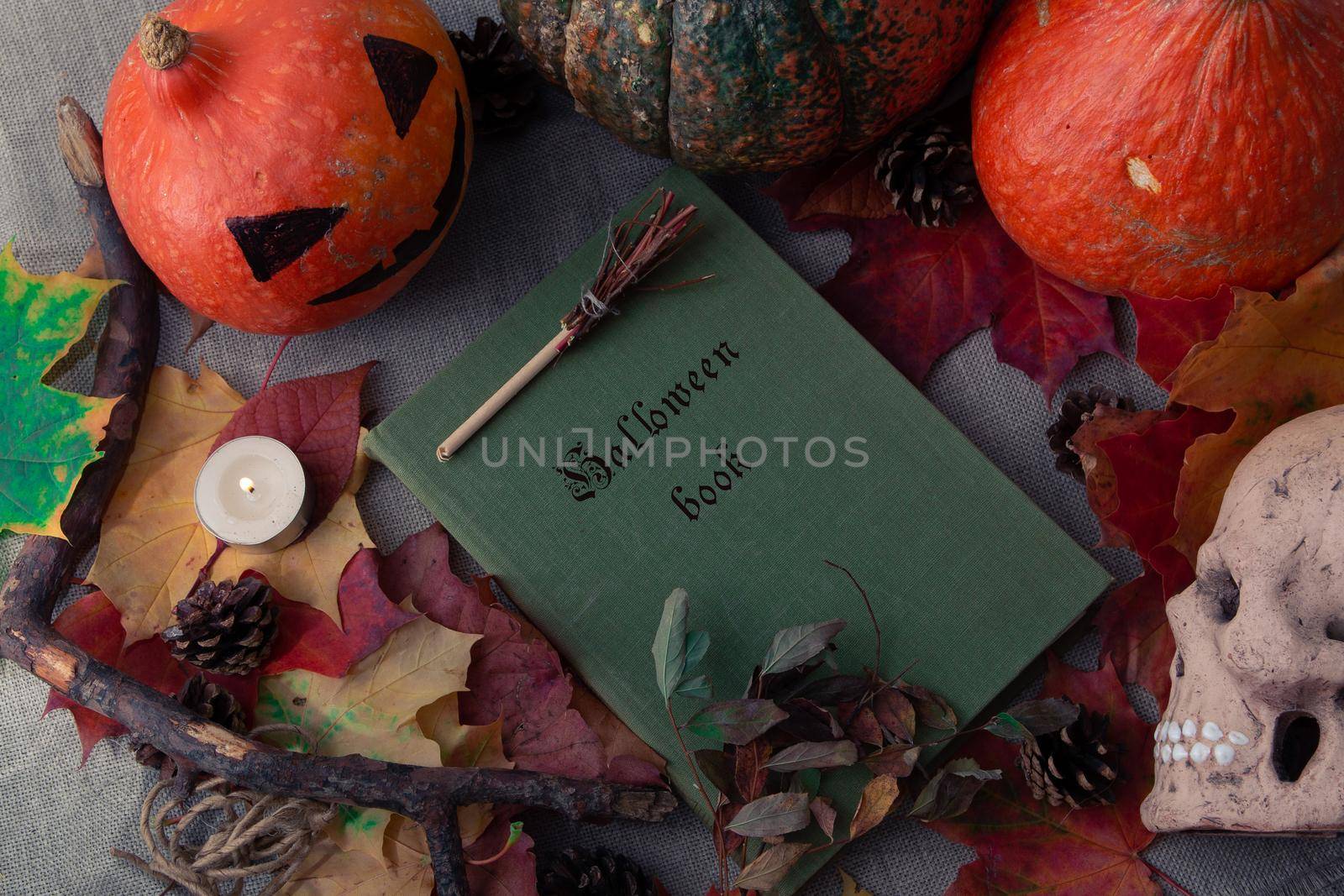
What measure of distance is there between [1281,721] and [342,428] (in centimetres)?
103

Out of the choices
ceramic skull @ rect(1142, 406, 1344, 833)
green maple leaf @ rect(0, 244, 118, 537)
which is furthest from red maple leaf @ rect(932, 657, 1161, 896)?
green maple leaf @ rect(0, 244, 118, 537)

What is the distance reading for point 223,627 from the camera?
1031 millimetres

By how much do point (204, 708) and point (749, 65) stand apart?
0.92 m

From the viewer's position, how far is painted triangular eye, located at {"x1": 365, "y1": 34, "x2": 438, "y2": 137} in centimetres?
96

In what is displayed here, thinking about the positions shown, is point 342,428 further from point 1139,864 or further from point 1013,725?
point 1139,864

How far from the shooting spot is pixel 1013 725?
0.97 metres

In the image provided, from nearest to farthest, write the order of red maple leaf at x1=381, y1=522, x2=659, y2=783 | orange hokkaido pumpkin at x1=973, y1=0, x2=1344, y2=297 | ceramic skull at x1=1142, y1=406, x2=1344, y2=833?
ceramic skull at x1=1142, y1=406, x2=1344, y2=833 → orange hokkaido pumpkin at x1=973, y1=0, x2=1344, y2=297 → red maple leaf at x1=381, y1=522, x2=659, y2=783

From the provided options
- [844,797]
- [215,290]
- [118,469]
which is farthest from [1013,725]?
[118,469]

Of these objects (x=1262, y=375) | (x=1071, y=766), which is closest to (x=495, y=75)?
(x=1262, y=375)

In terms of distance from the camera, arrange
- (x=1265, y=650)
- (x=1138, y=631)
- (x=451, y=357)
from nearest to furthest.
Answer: (x=1265, y=650) → (x=1138, y=631) → (x=451, y=357)

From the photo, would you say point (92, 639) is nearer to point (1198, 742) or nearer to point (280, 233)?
point (280, 233)

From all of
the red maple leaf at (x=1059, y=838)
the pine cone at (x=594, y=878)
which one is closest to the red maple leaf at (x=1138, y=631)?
the red maple leaf at (x=1059, y=838)

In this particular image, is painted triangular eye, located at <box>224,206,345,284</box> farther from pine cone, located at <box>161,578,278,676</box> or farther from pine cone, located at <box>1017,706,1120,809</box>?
pine cone, located at <box>1017,706,1120,809</box>

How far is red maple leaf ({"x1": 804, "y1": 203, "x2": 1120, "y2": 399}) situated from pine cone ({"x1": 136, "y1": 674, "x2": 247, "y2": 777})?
850 mm
